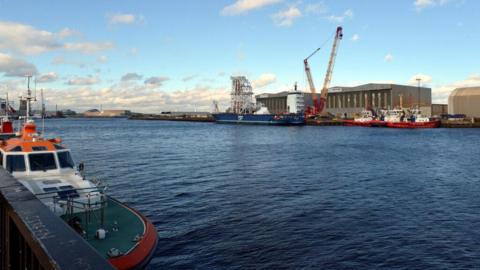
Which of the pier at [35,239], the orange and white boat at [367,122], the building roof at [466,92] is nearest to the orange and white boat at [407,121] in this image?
the orange and white boat at [367,122]

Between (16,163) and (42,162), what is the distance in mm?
1148

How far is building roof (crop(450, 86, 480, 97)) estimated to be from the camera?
15981 centimetres

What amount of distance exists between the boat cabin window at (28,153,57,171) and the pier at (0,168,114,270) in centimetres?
951

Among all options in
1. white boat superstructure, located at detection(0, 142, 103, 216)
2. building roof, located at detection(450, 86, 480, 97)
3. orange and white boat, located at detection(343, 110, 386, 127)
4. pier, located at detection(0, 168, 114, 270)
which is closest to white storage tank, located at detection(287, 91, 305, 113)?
orange and white boat, located at detection(343, 110, 386, 127)

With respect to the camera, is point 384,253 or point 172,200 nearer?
point 384,253

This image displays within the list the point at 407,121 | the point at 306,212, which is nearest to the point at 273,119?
the point at 407,121

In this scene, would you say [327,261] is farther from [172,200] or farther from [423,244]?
[172,200]

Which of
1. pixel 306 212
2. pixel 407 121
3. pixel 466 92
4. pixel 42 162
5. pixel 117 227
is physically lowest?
pixel 306 212

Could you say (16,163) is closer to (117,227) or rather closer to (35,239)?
(117,227)

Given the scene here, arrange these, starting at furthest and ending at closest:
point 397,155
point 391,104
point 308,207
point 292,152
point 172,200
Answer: point 391,104
point 292,152
point 397,155
point 172,200
point 308,207

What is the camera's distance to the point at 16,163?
18766mm

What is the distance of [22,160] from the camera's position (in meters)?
18.9

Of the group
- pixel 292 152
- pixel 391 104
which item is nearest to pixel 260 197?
pixel 292 152

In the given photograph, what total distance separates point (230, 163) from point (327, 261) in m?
35.1
